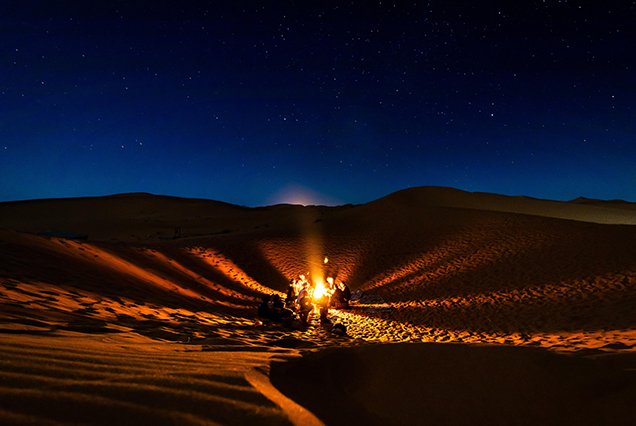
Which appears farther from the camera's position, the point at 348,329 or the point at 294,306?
the point at 294,306

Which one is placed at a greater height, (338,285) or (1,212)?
(1,212)

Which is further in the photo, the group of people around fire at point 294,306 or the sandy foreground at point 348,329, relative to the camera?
the group of people around fire at point 294,306

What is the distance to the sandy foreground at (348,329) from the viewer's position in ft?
7.68

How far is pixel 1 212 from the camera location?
5650 centimetres

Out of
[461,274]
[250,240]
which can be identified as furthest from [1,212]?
[461,274]

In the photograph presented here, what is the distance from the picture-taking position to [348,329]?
1027 cm

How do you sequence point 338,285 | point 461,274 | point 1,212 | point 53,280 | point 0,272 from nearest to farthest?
point 0,272
point 53,280
point 338,285
point 461,274
point 1,212

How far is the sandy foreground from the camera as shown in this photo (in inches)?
92.2

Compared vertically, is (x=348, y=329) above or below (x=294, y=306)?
below

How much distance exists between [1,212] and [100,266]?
61.1 metres

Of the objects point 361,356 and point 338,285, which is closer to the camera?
point 361,356

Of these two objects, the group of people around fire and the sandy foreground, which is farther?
the group of people around fire

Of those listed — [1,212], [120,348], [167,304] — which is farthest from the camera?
[1,212]

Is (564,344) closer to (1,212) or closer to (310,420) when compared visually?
(310,420)
